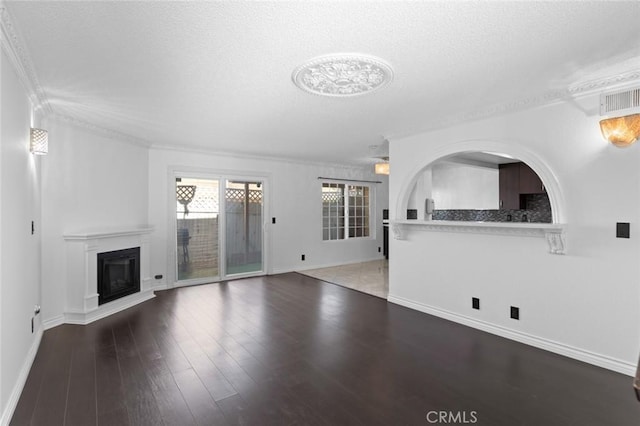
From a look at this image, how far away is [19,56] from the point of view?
221 cm

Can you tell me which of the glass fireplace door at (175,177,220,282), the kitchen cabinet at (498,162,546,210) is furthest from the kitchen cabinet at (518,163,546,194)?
the glass fireplace door at (175,177,220,282)

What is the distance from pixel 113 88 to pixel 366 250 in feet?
20.8

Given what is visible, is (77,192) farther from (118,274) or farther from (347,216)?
(347,216)

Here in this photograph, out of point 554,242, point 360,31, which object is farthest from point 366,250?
point 360,31

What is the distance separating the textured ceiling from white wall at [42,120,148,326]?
1.73ft

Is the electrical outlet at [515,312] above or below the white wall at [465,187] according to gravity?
below

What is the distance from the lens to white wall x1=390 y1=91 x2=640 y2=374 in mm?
2598

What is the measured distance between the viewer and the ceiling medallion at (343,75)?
228 cm

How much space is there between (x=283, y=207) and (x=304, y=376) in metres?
4.45

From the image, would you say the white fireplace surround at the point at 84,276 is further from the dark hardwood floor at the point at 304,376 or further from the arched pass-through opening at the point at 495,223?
the arched pass-through opening at the point at 495,223

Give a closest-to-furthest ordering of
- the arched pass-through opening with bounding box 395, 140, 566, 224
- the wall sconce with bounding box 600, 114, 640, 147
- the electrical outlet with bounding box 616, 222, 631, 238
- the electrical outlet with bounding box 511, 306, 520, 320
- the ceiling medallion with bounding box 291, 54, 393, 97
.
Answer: the ceiling medallion with bounding box 291, 54, 393, 97, the wall sconce with bounding box 600, 114, 640, 147, the electrical outlet with bounding box 616, 222, 631, 238, the arched pass-through opening with bounding box 395, 140, 566, 224, the electrical outlet with bounding box 511, 306, 520, 320

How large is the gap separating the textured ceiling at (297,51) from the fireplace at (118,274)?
180 centimetres

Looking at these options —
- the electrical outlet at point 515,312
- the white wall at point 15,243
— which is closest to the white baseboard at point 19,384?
the white wall at point 15,243

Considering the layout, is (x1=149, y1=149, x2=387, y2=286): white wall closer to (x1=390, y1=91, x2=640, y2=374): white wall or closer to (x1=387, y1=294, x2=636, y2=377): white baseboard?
(x1=387, y1=294, x2=636, y2=377): white baseboard
